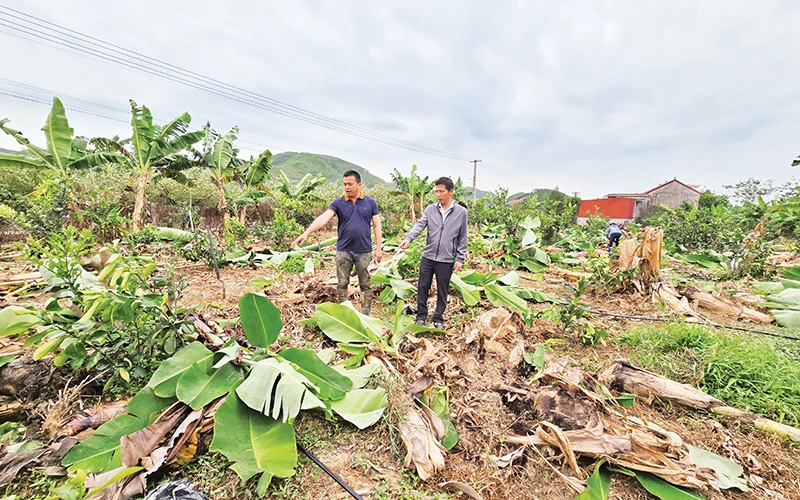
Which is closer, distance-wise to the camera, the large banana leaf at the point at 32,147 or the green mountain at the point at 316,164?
the large banana leaf at the point at 32,147

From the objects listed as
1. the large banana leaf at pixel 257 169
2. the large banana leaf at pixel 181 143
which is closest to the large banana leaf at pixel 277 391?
the large banana leaf at pixel 181 143

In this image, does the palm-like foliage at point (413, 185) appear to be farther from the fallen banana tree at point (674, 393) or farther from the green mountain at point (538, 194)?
the fallen banana tree at point (674, 393)

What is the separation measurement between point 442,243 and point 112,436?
10.2ft

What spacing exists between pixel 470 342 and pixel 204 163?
10406 millimetres

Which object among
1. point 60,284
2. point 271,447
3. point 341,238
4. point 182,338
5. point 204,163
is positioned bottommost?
point 271,447

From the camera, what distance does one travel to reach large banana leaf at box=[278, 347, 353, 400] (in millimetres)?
2197

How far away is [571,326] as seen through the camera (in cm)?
361

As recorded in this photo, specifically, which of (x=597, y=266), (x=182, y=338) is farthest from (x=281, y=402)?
(x=597, y=266)

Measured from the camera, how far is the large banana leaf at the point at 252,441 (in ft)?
5.52

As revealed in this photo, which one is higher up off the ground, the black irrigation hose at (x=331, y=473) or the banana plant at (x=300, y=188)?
the banana plant at (x=300, y=188)

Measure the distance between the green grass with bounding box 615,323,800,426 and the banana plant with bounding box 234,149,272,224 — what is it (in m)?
10.9

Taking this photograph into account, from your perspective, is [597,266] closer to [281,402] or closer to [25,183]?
[281,402]

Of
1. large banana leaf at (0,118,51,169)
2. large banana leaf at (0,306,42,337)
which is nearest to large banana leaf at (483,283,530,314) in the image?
large banana leaf at (0,306,42,337)

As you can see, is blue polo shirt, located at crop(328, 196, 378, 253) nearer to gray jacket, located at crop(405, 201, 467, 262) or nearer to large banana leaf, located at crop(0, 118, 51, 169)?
gray jacket, located at crop(405, 201, 467, 262)
